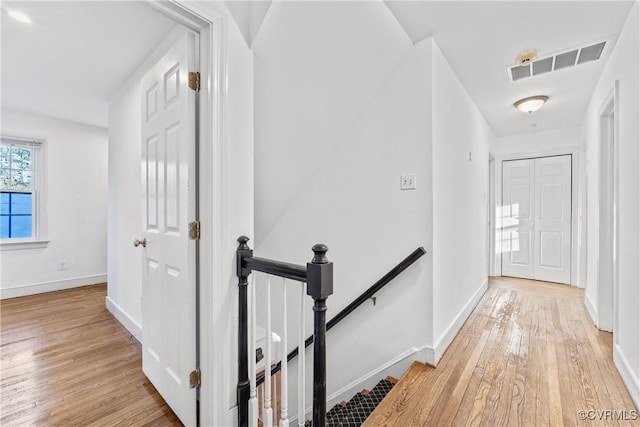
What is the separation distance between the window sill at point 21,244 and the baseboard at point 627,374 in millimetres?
6031

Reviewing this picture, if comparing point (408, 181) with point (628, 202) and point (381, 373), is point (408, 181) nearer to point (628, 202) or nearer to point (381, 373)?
point (628, 202)

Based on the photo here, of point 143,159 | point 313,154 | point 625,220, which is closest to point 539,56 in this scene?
point 625,220

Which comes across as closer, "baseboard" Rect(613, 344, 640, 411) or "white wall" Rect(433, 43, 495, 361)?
"baseboard" Rect(613, 344, 640, 411)

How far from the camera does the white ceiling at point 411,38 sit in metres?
1.81

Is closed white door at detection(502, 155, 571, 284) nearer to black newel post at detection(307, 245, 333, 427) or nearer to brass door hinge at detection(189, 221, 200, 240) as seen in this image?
black newel post at detection(307, 245, 333, 427)

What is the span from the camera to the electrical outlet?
2088 mm

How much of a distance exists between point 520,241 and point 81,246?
6664mm

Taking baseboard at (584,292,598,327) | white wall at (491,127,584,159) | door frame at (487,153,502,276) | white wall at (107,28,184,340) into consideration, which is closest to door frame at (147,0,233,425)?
white wall at (107,28,184,340)

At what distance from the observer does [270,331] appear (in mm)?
1394

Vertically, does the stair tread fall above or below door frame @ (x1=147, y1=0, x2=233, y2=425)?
below

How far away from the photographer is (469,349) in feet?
7.52

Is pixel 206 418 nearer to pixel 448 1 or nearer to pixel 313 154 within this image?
pixel 313 154

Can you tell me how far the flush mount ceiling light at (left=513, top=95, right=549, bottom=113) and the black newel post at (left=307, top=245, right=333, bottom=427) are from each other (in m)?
3.20

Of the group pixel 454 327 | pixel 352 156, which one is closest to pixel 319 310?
pixel 352 156
